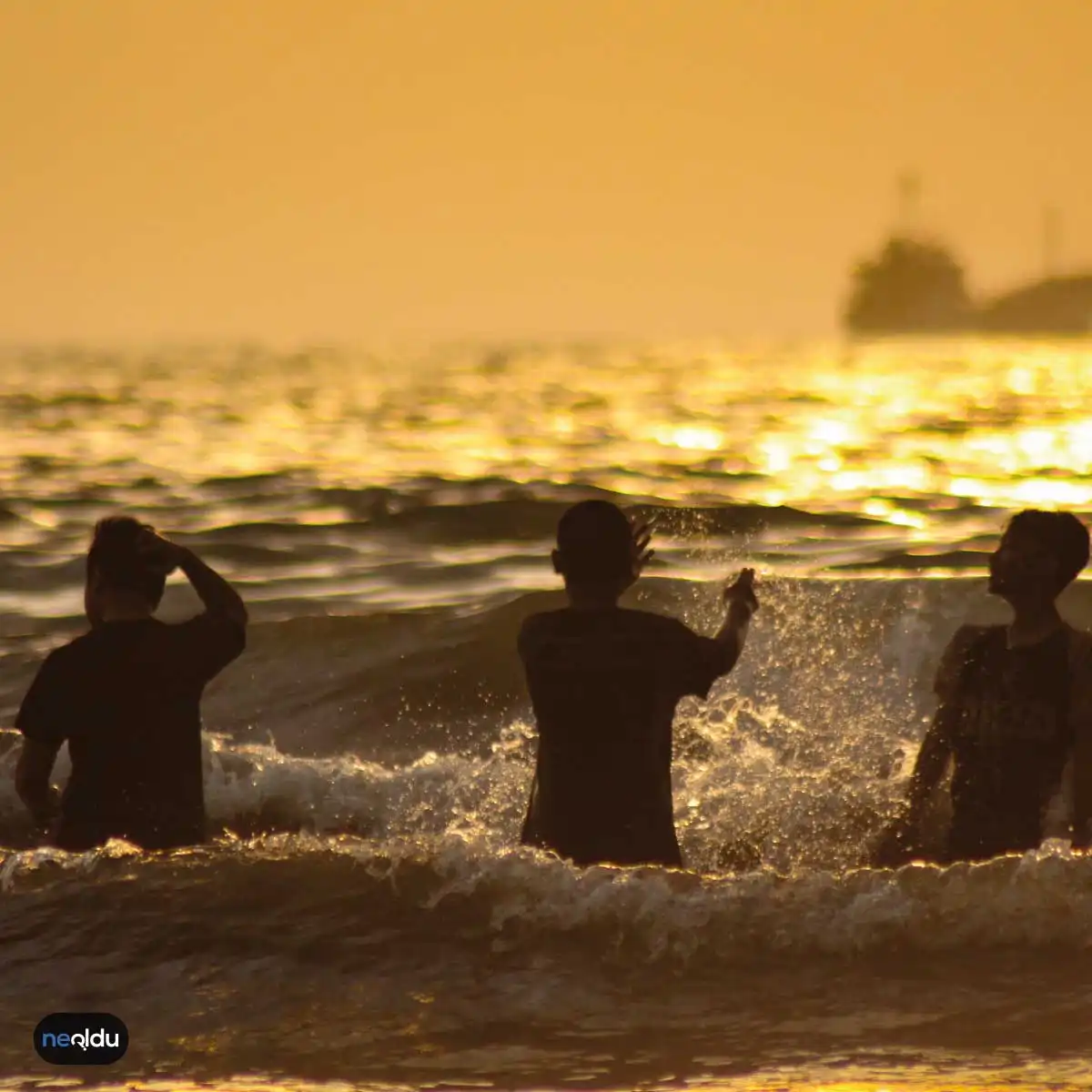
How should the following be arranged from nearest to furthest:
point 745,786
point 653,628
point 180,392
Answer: point 653,628, point 745,786, point 180,392

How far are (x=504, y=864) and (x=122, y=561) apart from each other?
6.17 ft

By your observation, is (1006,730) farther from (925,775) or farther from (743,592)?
(743,592)

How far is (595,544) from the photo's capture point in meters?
6.78

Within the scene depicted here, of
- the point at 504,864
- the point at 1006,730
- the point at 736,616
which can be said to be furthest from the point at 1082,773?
the point at 504,864

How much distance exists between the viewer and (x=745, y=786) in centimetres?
1148

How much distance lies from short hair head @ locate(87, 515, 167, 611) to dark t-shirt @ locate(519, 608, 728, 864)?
1169mm

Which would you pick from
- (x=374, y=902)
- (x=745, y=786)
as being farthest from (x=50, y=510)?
(x=374, y=902)

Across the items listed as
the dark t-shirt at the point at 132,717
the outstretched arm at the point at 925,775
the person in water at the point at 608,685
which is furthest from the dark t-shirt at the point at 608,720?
the dark t-shirt at the point at 132,717

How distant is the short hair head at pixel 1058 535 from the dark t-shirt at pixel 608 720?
1.06 metres

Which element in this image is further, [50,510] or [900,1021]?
[50,510]

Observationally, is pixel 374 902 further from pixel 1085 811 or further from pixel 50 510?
pixel 50 510

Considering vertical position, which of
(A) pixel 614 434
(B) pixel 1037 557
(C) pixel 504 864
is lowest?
(C) pixel 504 864

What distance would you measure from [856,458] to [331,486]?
1341 centimetres

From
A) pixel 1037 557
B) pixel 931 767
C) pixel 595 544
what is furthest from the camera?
pixel 931 767
